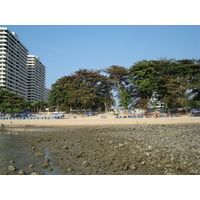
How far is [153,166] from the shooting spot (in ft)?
22.2

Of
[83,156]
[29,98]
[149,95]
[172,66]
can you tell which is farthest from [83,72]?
[29,98]

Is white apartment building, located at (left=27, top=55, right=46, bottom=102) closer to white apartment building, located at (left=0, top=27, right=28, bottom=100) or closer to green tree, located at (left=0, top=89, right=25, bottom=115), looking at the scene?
white apartment building, located at (left=0, top=27, right=28, bottom=100)

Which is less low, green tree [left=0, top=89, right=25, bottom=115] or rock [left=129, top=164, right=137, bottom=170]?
green tree [left=0, top=89, right=25, bottom=115]

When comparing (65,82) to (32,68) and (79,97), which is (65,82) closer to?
(79,97)

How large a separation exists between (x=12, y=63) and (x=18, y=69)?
19.9ft

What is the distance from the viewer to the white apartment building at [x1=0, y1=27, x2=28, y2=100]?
247 ft

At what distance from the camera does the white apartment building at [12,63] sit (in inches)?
2968

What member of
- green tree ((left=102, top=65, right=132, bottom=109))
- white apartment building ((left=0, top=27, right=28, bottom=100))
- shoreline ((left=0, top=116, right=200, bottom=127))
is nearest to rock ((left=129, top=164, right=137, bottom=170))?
shoreline ((left=0, top=116, right=200, bottom=127))

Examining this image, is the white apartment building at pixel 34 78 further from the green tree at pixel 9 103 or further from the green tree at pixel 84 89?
the green tree at pixel 9 103

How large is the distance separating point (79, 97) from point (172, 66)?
25.4 metres

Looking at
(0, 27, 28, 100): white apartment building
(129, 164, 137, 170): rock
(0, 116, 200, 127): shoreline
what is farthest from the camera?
(0, 27, 28, 100): white apartment building

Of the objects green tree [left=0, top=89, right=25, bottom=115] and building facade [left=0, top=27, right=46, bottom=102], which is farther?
building facade [left=0, top=27, right=46, bottom=102]

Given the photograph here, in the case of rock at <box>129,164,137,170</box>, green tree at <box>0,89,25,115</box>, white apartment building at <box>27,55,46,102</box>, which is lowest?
rock at <box>129,164,137,170</box>

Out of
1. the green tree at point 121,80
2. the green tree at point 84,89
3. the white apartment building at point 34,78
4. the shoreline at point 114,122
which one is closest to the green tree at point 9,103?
the green tree at point 84,89
